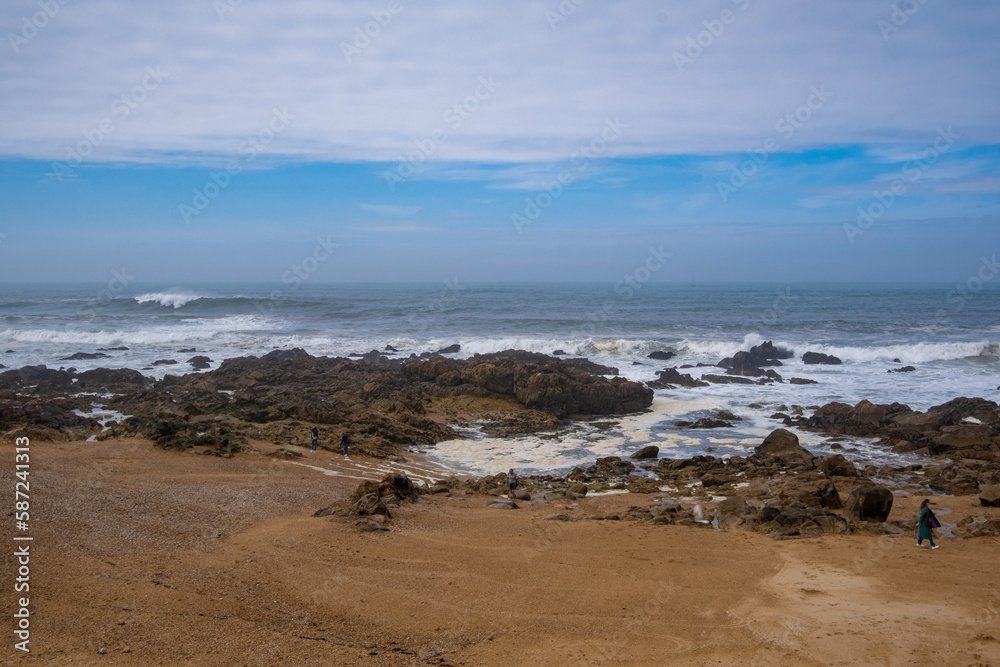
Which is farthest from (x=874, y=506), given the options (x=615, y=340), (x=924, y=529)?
(x=615, y=340)

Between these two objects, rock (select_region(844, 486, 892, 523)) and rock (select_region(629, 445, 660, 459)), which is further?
rock (select_region(629, 445, 660, 459))

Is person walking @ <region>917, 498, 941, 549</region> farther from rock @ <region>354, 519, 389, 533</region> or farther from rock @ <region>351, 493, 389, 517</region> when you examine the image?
rock @ <region>351, 493, 389, 517</region>

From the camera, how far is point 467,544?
10422 millimetres

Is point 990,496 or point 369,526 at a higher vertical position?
point 369,526

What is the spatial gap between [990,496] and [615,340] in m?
28.0

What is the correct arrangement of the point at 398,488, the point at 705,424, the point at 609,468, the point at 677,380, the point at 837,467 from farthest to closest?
the point at 677,380
the point at 705,424
the point at 609,468
the point at 837,467
the point at 398,488

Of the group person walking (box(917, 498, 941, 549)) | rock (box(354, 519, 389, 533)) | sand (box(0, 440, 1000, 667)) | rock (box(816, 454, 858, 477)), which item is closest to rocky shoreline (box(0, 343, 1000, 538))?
rock (box(816, 454, 858, 477))

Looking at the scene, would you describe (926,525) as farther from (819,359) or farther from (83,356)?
(83,356)

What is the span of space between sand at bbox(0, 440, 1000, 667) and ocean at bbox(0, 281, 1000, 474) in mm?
6544

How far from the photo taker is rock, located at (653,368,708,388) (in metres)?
27.5

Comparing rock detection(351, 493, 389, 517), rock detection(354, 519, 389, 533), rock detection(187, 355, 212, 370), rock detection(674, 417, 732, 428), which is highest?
rock detection(187, 355, 212, 370)

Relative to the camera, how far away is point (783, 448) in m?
17.3

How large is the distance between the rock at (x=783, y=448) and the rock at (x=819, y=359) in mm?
18465

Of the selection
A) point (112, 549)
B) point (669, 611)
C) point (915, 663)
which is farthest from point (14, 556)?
point (915, 663)
